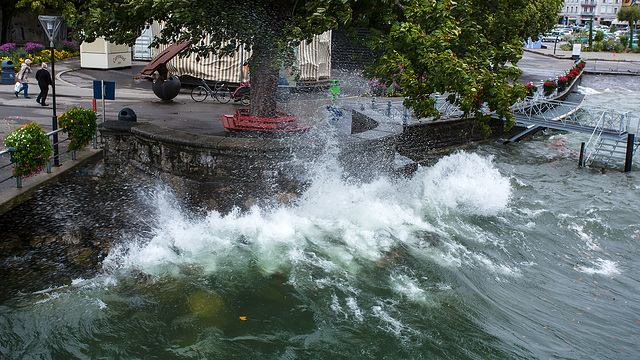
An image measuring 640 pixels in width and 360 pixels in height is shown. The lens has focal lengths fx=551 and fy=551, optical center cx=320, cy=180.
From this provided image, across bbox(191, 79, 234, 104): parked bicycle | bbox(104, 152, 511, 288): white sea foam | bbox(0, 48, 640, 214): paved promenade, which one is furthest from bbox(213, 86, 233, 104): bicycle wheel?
bbox(104, 152, 511, 288): white sea foam

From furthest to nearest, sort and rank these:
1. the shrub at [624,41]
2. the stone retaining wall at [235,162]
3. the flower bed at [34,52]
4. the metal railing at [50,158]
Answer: the shrub at [624,41]
the flower bed at [34,52]
the stone retaining wall at [235,162]
the metal railing at [50,158]

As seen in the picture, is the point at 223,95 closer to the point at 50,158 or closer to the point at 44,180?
the point at 50,158

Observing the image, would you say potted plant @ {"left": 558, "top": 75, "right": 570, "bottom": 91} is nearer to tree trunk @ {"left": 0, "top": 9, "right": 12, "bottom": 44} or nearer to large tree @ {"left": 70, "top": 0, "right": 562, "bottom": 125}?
large tree @ {"left": 70, "top": 0, "right": 562, "bottom": 125}

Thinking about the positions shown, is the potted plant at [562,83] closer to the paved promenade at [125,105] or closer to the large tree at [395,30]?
the paved promenade at [125,105]

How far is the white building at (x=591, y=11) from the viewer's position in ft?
406

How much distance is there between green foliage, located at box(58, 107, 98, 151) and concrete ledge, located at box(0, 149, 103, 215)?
340mm

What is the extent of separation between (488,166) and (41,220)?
44.7 ft

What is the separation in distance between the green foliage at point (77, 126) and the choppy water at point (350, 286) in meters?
2.27

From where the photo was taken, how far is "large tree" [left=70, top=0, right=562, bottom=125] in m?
10.3

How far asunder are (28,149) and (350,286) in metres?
6.78

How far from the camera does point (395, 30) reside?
1050cm

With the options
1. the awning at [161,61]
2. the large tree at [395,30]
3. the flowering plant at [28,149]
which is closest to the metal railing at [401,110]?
the large tree at [395,30]

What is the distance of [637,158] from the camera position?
21500mm

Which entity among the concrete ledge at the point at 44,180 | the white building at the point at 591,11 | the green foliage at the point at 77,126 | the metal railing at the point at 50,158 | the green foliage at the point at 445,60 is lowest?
the concrete ledge at the point at 44,180
